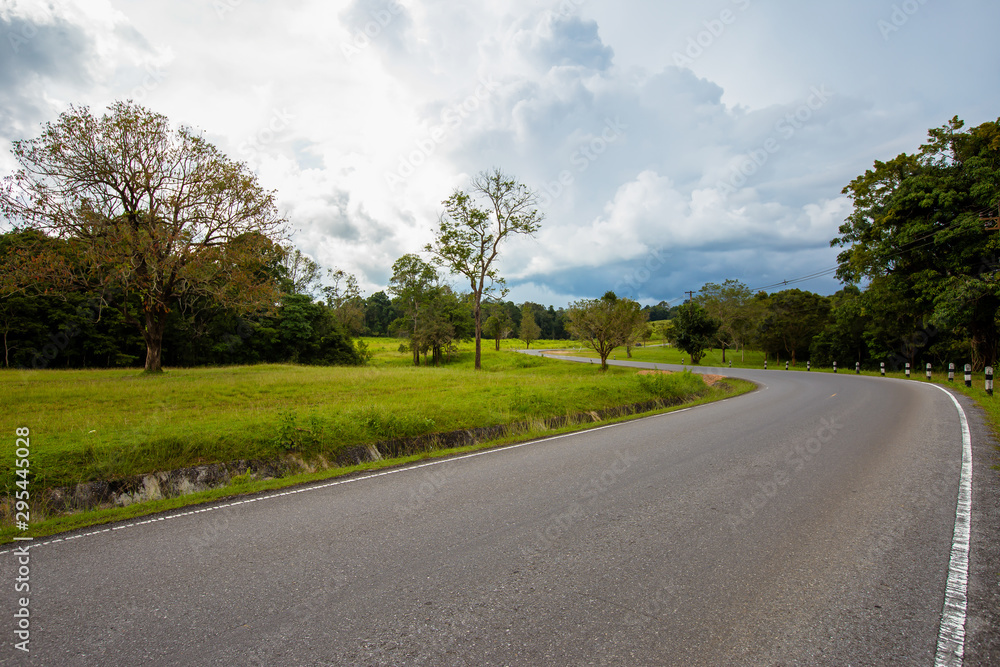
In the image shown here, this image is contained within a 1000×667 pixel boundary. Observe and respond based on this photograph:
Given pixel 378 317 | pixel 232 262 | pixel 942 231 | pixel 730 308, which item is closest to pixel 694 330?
pixel 730 308

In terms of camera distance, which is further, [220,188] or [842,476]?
[220,188]

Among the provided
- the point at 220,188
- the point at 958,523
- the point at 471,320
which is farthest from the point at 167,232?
the point at 471,320

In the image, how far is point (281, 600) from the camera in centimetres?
315

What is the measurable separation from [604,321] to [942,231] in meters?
17.5

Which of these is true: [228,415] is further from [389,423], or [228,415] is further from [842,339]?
[842,339]

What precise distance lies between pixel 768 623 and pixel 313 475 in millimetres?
5826

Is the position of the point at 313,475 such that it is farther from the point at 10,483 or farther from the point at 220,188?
the point at 220,188

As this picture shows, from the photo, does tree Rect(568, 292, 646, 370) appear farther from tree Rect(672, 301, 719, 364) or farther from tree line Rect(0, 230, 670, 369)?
tree Rect(672, 301, 719, 364)

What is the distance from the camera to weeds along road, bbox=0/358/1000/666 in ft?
8.66

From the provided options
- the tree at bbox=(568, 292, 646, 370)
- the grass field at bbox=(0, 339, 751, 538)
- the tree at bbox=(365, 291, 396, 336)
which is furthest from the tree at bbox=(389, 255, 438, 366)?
the tree at bbox=(365, 291, 396, 336)

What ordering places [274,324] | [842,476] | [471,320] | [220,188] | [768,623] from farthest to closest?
[471,320] < [274,324] < [220,188] < [842,476] < [768,623]

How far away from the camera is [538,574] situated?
3467 mm

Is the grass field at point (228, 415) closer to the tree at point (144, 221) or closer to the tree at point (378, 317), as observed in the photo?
the tree at point (144, 221)

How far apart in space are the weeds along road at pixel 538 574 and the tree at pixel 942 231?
22253 mm
